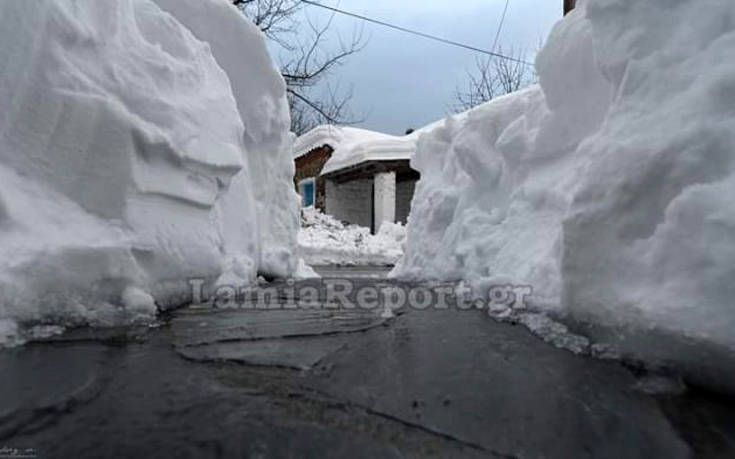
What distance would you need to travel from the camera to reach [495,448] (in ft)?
3.55

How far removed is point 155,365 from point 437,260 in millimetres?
3606

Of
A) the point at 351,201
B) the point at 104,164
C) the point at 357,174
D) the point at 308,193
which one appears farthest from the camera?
the point at 308,193

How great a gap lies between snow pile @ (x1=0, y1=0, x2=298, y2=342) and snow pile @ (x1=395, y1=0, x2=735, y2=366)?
2.04 metres

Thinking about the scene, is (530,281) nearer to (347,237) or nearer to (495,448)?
(495,448)

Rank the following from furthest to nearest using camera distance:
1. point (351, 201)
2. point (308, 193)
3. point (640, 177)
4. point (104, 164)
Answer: point (308, 193) → point (351, 201) → point (104, 164) → point (640, 177)

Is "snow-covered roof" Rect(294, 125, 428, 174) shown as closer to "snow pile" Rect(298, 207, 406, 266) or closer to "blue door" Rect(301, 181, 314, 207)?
"blue door" Rect(301, 181, 314, 207)

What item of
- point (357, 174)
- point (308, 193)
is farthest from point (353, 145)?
point (308, 193)

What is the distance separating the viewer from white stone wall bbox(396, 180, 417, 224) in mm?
15602

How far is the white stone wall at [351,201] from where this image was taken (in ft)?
53.5

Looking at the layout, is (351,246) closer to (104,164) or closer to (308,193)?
(308,193)

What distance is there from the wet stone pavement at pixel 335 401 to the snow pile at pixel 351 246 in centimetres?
768

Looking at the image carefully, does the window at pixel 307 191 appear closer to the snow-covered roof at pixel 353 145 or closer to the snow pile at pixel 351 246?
the snow-covered roof at pixel 353 145

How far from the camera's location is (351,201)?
1644 cm

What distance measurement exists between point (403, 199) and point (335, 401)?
14499 mm
